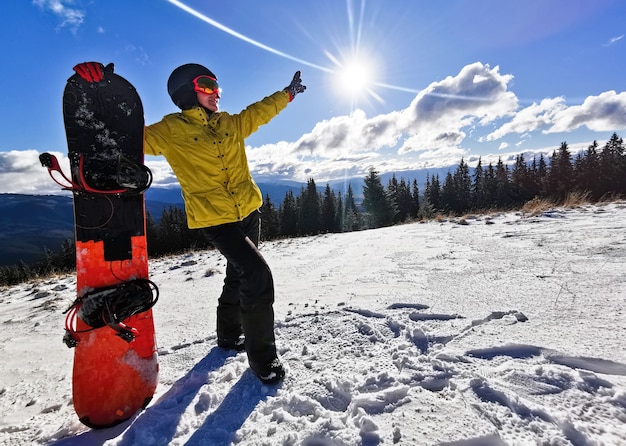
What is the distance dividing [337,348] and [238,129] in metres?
1.95

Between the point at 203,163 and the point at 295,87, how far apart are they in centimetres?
144

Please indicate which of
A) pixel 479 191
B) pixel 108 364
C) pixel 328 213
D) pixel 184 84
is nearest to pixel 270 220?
pixel 328 213

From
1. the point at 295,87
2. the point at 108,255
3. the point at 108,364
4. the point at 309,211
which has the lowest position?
the point at 309,211

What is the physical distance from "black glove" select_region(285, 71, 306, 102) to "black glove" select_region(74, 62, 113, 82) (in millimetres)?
1605

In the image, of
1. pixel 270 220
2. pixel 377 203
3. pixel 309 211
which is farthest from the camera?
pixel 309 211

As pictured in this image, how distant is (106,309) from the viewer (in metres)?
1.81

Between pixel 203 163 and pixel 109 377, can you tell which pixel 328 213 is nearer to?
pixel 203 163

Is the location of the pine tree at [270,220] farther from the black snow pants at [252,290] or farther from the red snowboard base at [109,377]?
the red snowboard base at [109,377]

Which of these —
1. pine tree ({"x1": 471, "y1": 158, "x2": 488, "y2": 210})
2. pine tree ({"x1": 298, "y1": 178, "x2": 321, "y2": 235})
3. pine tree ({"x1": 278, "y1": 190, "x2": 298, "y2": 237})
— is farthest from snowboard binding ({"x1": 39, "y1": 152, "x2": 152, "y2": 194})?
pine tree ({"x1": 471, "y1": 158, "x2": 488, "y2": 210})

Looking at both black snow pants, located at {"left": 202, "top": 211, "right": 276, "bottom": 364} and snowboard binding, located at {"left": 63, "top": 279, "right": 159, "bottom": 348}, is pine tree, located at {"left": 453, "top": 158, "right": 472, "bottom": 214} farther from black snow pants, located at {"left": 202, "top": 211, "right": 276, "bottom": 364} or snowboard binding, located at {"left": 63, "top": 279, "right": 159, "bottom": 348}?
snowboard binding, located at {"left": 63, "top": 279, "right": 159, "bottom": 348}

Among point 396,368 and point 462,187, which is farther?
point 462,187

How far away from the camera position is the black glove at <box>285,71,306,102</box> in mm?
3161

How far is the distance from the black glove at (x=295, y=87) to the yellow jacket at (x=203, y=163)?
96cm

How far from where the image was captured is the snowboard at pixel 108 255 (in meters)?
1.83
